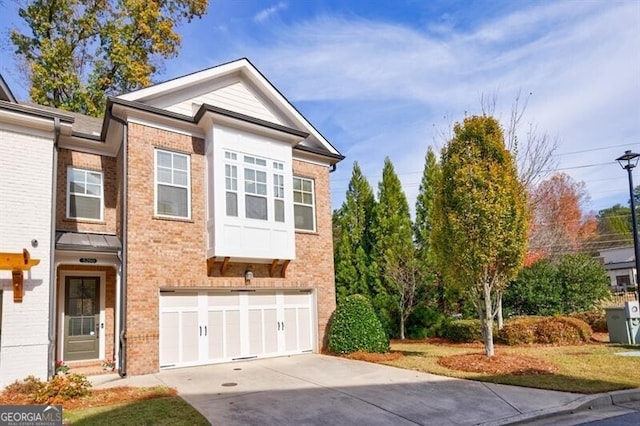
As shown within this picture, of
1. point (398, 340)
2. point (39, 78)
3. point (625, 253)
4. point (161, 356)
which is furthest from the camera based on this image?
point (625, 253)

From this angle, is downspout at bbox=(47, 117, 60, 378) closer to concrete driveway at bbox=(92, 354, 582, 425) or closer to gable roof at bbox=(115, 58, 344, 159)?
concrete driveway at bbox=(92, 354, 582, 425)

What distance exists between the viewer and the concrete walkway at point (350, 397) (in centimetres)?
689

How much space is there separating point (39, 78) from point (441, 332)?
2154 centimetres

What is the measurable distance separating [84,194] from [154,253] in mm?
3214

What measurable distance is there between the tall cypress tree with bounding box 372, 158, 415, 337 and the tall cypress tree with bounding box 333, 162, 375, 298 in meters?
0.51

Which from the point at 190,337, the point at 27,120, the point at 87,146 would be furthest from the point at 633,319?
the point at 27,120

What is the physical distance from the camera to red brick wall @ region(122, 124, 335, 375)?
10.6 meters

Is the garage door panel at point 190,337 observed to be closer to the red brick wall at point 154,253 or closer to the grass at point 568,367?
the red brick wall at point 154,253

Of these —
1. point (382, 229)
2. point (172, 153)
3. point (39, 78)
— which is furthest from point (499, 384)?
point (39, 78)

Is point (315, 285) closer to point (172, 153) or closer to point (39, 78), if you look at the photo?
point (172, 153)

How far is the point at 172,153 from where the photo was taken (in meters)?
12.0

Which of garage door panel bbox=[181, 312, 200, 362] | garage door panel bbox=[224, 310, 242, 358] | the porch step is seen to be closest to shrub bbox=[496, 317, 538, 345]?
garage door panel bbox=[224, 310, 242, 358]

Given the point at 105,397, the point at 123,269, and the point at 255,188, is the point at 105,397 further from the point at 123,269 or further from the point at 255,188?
the point at 255,188

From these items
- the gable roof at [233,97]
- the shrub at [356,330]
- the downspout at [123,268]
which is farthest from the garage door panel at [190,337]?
the gable roof at [233,97]
